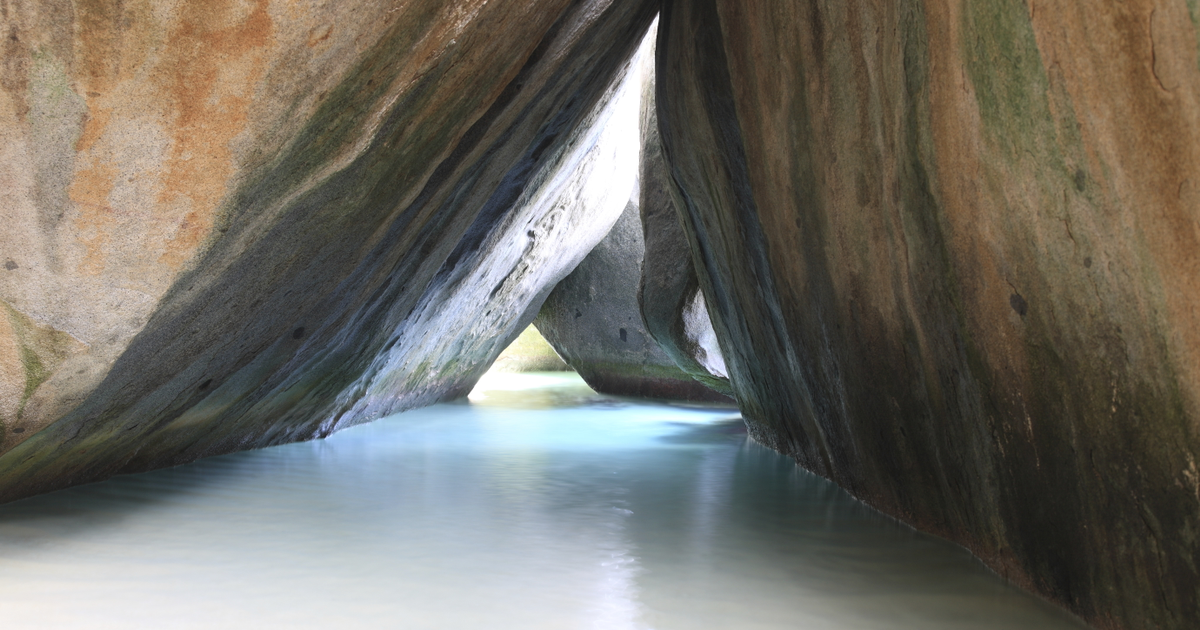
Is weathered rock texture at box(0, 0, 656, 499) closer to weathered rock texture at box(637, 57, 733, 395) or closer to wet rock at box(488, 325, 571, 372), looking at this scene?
weathered rock texture at box(637, 57, 733, 395)

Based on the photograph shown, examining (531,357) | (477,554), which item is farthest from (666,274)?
(531,357)

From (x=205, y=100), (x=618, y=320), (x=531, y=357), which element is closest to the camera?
(x=205, y=100)

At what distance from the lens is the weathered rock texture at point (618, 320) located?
1250 centimetres

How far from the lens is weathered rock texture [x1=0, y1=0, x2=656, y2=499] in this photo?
2.71 m

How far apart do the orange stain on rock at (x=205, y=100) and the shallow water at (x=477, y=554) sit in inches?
47.5

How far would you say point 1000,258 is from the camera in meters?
2.68

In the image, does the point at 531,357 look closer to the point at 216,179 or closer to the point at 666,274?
the point at 666,274

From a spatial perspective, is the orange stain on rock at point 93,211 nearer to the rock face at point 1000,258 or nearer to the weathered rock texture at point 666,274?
the rock face at point 1000,258

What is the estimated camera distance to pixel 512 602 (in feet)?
9.89

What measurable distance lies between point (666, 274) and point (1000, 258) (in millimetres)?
6147

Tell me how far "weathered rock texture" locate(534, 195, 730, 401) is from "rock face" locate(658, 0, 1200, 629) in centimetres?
752

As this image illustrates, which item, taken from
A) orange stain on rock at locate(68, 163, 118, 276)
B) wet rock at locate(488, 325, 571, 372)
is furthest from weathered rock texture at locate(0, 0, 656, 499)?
wet rock at locate(488, 325, 571, 372)

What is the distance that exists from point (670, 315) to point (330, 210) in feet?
19.1

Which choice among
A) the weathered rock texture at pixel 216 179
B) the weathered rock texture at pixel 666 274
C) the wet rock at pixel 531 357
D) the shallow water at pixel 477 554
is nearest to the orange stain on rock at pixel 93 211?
the weathered rock texture at pixel 216 179
